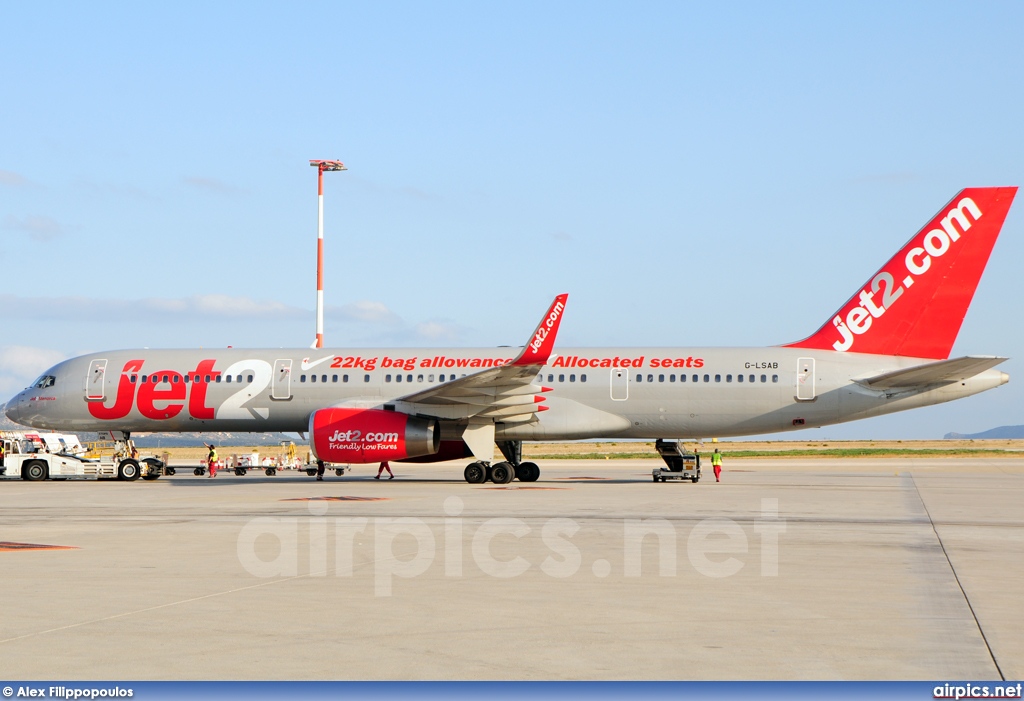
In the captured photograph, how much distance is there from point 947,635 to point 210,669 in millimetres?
5284

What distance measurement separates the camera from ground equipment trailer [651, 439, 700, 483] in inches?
1342

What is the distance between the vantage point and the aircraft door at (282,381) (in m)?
34.3

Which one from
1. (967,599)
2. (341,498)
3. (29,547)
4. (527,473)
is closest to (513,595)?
(967,599)

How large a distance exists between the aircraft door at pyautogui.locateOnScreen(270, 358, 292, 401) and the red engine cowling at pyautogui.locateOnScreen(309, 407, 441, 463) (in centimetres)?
381

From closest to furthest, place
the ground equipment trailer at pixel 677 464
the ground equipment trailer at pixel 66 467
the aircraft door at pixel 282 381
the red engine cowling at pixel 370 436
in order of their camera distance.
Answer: the red engine cowling at pixel 370 436 → the ground equipment trailer at pixel 677 464 → the aircraft door at pixel 282 381 → the ground equipment trailer at pixel 66 467

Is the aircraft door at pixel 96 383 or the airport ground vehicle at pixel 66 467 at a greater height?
the aircraft door at pixel 96 383

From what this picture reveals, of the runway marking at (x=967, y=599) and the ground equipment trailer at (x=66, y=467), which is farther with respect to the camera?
the ground equipment trailer at (x=66, y=467)

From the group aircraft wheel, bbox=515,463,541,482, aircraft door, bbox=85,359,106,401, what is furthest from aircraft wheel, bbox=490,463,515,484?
aircraft door, bbox=85,359,106,401

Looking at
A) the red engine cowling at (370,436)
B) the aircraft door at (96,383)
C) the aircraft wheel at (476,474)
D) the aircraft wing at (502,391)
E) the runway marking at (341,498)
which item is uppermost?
the aircraft door at (96,383)

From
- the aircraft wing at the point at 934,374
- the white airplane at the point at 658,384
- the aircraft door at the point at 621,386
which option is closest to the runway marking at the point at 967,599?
the aircraft wing at the point at 934,374

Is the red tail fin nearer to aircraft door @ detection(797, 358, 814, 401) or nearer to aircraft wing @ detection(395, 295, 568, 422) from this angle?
aircraft door @ detection(797, 358, 814, 401)

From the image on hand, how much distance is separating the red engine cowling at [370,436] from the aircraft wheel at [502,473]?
2002 millimetres

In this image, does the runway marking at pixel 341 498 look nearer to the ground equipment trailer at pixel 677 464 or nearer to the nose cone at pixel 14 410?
the ground equipment trailer at pixel 677 464

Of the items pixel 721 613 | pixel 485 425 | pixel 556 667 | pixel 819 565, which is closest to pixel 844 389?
pixel 485 425
